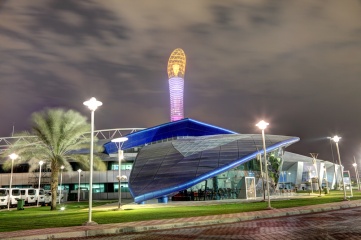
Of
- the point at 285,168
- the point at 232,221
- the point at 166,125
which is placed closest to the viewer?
the point at 232,221

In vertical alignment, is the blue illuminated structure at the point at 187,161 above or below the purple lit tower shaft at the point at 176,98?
below

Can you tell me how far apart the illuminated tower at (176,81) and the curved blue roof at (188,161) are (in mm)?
30690

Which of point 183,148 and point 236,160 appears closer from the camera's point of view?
point 236,160

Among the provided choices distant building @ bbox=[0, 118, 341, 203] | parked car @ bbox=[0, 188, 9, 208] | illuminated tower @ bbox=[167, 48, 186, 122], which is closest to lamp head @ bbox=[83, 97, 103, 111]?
distant building @ bbox=[0, 118, 341, 203]

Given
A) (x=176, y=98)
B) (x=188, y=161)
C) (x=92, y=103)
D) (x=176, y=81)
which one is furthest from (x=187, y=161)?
(x=176, y=81)

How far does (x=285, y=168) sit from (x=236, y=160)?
52.9 m

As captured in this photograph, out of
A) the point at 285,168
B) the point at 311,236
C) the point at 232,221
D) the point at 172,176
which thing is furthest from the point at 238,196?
the point at 285,168

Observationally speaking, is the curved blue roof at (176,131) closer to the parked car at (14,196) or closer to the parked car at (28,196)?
the parked car at (28,196)

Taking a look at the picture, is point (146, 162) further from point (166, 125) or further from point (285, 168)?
point (285, 168)

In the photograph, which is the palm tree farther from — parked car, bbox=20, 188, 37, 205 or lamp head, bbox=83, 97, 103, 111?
lamp head, bbox=83, 97, 103, 111

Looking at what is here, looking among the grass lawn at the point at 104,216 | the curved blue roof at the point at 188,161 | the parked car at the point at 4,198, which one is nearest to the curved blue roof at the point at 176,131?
the curved blue roof at the point at 188,161

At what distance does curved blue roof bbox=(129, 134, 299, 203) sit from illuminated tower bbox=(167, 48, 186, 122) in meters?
30.7

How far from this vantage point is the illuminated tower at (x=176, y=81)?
245 feet

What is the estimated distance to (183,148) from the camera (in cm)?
4050
